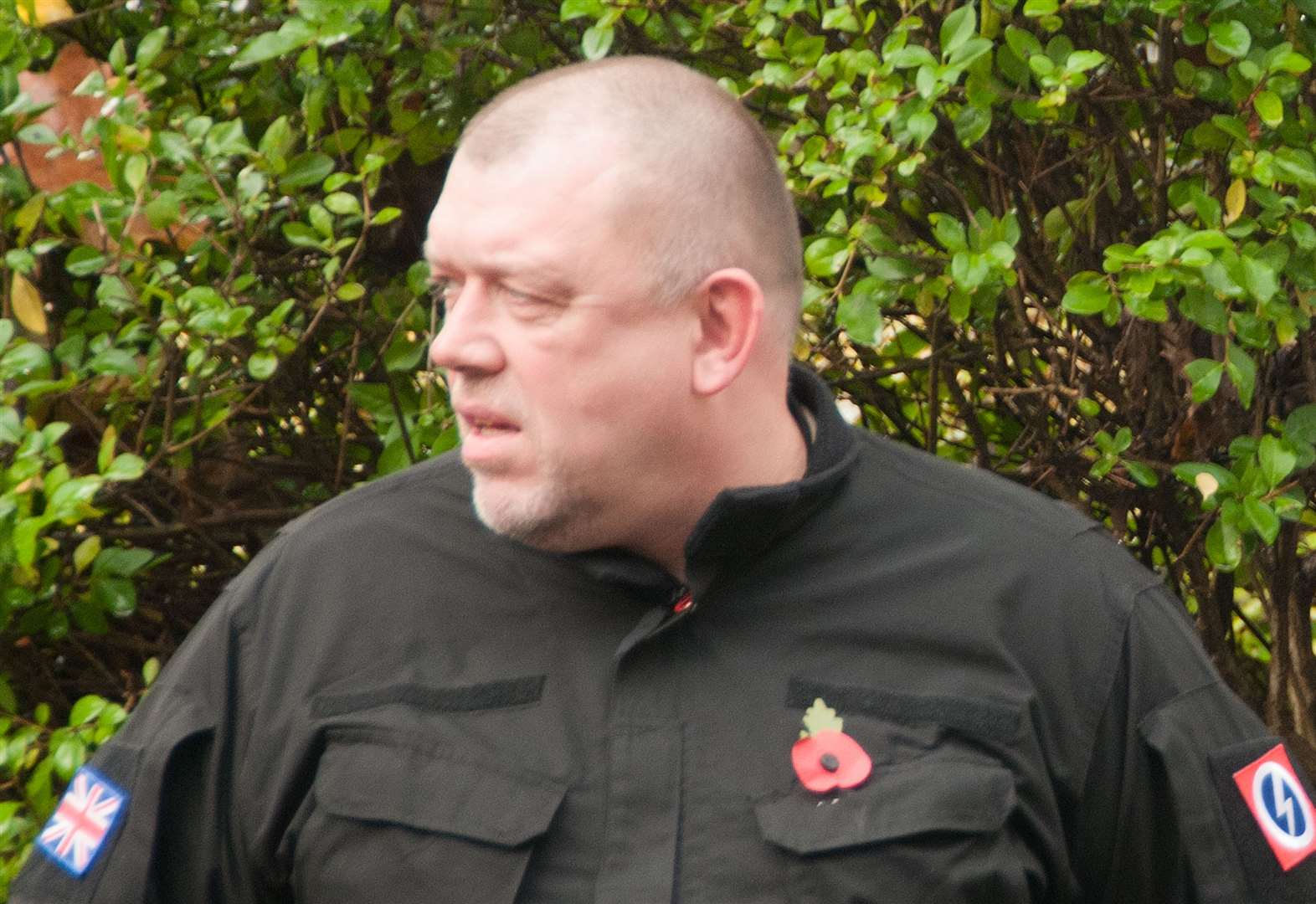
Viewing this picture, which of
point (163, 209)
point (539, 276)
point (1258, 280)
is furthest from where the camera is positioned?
point (163, 209)

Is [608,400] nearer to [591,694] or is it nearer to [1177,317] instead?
[591,694]

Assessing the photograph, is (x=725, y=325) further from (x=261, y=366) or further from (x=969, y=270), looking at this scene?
(x=261, y=366)

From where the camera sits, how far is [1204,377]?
8.22ft

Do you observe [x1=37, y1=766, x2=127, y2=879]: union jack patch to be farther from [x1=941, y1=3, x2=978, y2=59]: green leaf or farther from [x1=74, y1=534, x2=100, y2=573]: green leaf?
[x1=941, y1=3, x2=978, y2=59]: green leaf

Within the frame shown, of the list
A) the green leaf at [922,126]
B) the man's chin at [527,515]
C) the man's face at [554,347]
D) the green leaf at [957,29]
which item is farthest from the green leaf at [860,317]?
the man's chin at [527,515]

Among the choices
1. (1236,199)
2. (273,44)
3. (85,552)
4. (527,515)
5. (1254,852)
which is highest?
(273,44)

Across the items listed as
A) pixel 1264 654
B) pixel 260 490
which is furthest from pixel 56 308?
pixel 1264 654

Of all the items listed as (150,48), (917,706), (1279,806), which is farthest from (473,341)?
(150,48)

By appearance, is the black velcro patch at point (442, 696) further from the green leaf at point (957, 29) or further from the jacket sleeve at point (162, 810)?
the green leaf at point (957, 29)

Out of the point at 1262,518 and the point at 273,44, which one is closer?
the point at 1262,518

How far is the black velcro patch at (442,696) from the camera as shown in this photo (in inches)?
82.0

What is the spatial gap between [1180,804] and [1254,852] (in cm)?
11

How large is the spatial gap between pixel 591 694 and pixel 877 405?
1.29 m

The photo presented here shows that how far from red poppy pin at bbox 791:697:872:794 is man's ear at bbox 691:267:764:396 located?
1.30 feet
